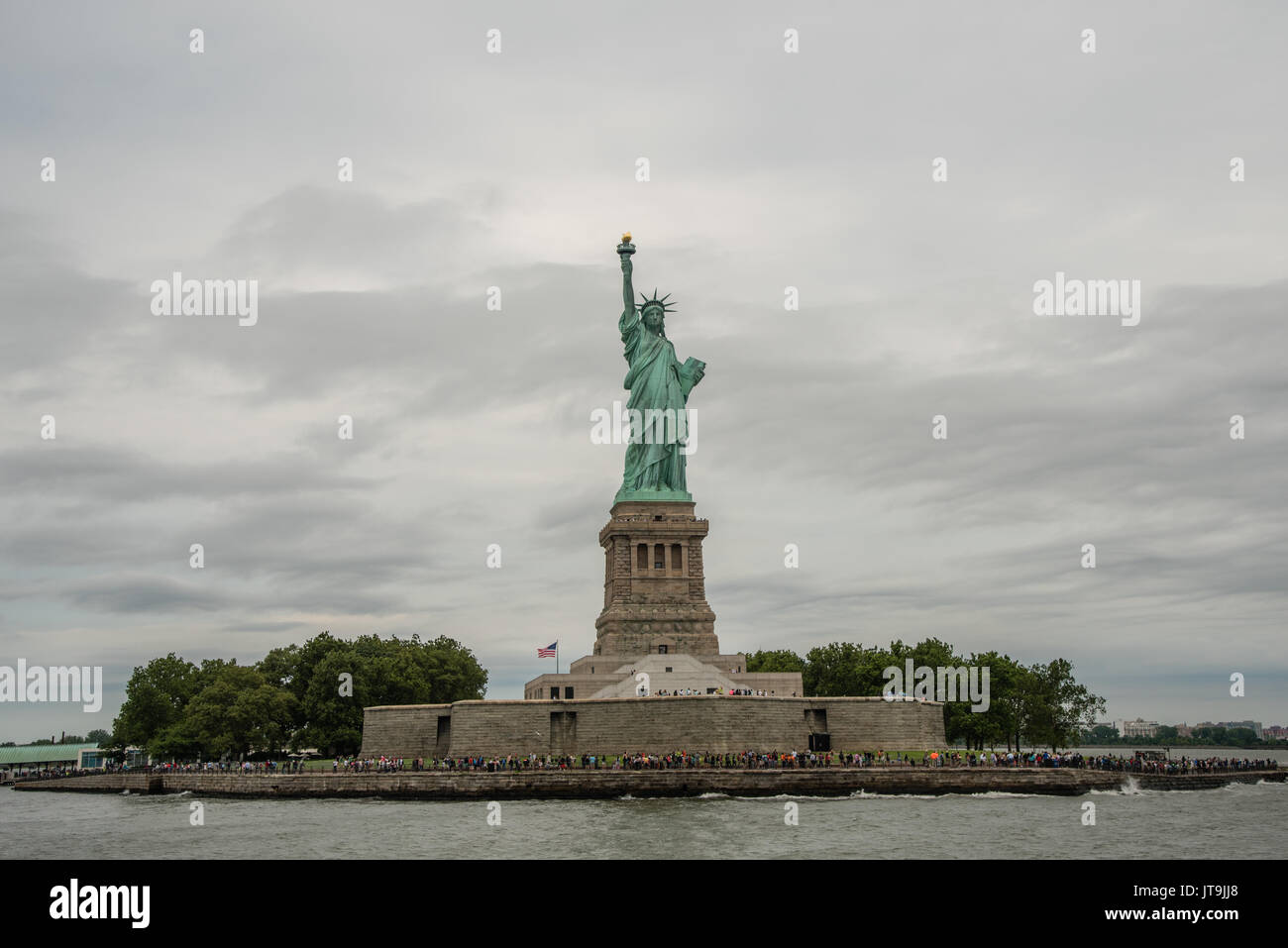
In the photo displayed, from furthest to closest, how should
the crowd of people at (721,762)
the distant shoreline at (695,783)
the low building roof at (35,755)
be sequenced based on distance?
the low building roof at (35,755), the crowd of people at (721,762), the distant shoreline at (695,783)

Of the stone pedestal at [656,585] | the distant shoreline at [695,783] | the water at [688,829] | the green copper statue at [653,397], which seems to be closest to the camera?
the water at [688,829]

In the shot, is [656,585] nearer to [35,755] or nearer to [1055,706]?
[1055,706]

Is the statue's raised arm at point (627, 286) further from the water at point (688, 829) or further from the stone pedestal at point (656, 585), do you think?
the water at point (688, 829)

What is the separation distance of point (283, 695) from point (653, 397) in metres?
30.8

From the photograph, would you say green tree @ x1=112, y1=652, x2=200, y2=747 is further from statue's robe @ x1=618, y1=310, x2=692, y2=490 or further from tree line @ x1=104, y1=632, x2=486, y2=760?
statue's robe @ x1=618, y1=310, x2=692, y2=490

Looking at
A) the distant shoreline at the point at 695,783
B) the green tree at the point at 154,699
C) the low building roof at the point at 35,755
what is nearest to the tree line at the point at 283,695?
the green tree at the point at 154,699

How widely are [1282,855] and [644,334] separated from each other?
52620 mm

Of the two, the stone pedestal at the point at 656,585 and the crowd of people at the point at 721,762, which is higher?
the stone pedestal at the point at 656,585

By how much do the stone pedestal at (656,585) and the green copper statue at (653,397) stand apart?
6.92ft

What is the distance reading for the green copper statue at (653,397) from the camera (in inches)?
3191

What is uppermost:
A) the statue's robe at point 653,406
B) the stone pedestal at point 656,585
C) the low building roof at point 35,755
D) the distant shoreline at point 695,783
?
the statue's robe at point 653,406

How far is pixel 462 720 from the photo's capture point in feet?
218
